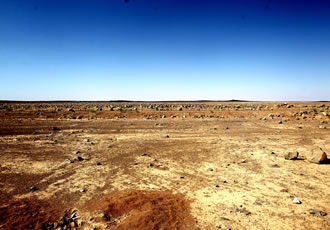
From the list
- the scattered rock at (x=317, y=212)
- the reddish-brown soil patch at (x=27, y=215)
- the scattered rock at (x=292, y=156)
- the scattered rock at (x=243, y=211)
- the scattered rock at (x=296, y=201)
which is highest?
the scattered rock at (x=292, y=156)

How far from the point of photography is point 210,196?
18.1ft

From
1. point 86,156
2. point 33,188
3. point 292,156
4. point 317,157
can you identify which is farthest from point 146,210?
point 317,157

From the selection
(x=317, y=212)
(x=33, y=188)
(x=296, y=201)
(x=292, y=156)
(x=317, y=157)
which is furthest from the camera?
(x=292, y=156)

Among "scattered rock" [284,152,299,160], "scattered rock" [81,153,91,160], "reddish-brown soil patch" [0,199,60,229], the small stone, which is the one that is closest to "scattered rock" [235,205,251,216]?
"reddish-brown soil patch" [0,199,60,229]

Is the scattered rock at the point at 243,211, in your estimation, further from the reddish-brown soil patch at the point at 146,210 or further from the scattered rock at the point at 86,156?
the scattered rock at the point at 86,156

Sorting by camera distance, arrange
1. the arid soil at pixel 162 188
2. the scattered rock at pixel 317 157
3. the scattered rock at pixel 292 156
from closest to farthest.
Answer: the arid soil at pixel 162 188, the scattered rock at pixel 317 157, the scattered rock at pixel 292 156

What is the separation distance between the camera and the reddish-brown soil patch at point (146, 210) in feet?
14.1

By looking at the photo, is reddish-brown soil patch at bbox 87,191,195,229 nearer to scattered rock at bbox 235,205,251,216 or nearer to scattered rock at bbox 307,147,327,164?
scattered rock at bbox 235,205,251,216

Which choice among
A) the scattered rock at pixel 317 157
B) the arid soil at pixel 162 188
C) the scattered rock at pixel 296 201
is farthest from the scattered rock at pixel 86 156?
the scattered rock at pixel 317 157

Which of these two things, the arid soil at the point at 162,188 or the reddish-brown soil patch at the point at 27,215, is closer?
the reddish-brown soil patch at the point at 27,215

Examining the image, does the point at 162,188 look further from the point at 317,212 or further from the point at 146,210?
the point at 317,212

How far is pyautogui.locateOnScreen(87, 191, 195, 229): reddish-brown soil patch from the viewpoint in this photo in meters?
4.29

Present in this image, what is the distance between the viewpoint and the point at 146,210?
4777 millimetres

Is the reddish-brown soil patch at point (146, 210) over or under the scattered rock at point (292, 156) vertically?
under
